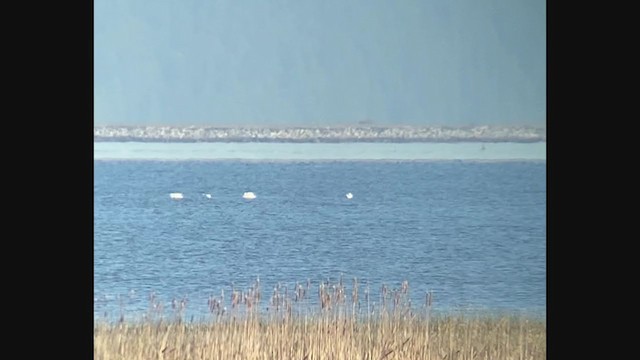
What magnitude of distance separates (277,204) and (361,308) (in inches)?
26.4

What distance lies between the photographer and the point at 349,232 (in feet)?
15.9

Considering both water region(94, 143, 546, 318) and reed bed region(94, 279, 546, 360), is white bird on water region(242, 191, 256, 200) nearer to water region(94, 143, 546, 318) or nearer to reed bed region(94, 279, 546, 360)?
water region(94, 143, 546, 318)

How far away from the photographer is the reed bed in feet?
→ 15.0

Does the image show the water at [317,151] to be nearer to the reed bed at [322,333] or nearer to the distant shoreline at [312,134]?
the distant shoreline at [312,134]

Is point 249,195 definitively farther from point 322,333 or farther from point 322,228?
point 322,333

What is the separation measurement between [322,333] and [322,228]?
54 cm

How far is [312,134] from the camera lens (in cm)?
490

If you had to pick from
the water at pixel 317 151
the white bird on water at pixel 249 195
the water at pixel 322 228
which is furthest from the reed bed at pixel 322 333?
the water at pixel 317 151

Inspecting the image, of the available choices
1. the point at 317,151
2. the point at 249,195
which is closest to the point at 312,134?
the point at 317,151

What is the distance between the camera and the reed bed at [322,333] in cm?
458
